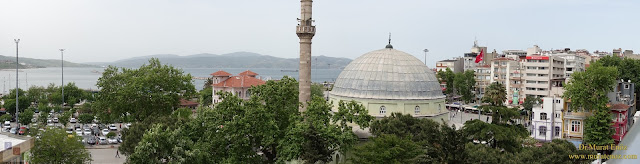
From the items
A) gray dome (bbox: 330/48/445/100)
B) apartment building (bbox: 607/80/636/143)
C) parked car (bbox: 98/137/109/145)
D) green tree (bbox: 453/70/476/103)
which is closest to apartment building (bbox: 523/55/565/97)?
green tree (bbox: 453/70/476/103)

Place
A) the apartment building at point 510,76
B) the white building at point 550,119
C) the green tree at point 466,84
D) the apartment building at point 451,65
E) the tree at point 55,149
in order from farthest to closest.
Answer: the apartment building at point 451,65
the green tree at point 466,84
the apartment building at point 510,76
the white building at point 550,119
the tree at point 55,149

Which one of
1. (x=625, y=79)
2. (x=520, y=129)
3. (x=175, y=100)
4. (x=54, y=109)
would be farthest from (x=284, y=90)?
(x=54, y=109)

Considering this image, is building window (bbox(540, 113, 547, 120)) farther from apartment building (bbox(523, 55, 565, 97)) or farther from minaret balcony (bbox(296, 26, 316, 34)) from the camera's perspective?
minaret balcony (bbox(296, 26, 316, 34))

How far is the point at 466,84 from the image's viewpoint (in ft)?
236

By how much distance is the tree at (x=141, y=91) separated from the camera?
37219 millimetres

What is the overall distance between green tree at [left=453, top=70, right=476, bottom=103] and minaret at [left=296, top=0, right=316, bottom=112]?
153 feet

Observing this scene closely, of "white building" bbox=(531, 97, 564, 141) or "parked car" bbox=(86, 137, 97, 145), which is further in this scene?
"white building" bbox=(531, 97, 564, 141)

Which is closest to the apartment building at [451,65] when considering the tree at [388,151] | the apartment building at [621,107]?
the apartment building at [621,107]

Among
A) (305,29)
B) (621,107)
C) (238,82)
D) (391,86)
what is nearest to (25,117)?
(238,82)

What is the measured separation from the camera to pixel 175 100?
129ft

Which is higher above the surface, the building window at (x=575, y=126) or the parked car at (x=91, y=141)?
the building window at (x=575, y=126)

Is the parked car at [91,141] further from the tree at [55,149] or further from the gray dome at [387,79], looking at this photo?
the gray dome at [387,79]

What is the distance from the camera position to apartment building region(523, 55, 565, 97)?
61719 millimetres

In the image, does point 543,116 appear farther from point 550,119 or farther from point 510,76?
point 510,76
